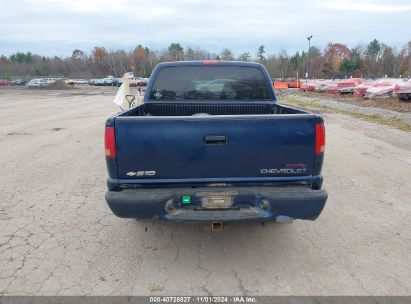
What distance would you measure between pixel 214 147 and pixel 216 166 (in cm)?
20

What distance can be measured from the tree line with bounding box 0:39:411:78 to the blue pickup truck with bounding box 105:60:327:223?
100 meters

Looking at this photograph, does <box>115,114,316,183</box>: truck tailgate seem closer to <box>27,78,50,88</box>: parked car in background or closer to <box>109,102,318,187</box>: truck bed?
<box>109,102,318,187</box>: truck bed

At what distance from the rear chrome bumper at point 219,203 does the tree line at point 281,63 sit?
10041cm

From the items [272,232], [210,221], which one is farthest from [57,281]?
[272,232]

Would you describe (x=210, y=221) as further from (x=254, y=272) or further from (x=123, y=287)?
(x=123, y=287)

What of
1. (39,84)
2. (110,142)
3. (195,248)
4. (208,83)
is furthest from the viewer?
(39,84)

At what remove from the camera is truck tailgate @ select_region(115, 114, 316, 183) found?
301cm

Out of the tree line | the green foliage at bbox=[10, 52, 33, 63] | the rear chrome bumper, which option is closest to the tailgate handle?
the rear chrome bumper

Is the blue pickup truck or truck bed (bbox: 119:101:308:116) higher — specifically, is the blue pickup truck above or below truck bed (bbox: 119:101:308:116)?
below

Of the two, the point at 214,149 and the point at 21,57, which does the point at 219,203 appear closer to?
the point at 214,149

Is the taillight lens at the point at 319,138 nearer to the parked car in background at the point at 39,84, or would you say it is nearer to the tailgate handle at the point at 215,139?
the tailgate handle at the point at 215,139

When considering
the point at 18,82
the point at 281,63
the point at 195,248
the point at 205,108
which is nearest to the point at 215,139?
the point at 195,248

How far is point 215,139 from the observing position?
305cm

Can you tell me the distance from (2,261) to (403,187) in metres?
6.00
